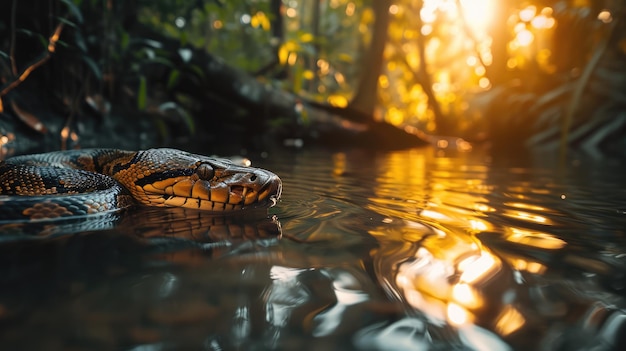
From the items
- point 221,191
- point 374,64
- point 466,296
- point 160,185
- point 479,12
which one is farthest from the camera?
point 479,12

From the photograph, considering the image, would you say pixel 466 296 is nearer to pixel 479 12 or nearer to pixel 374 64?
pixel 374 64

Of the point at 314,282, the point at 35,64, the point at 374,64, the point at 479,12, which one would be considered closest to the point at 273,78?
the point at 374,64

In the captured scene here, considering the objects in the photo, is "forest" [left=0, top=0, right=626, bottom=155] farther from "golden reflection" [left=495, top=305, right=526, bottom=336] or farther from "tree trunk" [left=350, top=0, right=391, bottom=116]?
"golden reflection" [left=495, top=305, right=526, bottom=336]

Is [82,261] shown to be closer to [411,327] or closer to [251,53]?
[411,327]

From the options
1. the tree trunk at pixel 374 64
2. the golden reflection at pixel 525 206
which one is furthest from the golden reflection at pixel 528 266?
the tree trunk at pixel 374 64

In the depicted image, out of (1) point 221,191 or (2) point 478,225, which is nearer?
(2) point 478,225

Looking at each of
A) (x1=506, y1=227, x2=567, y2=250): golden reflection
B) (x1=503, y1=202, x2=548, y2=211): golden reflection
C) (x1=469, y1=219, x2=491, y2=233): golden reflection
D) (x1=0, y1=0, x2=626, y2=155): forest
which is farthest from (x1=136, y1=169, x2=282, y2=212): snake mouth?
(x1=0, y1=0, x2=626, y2=155): forest
